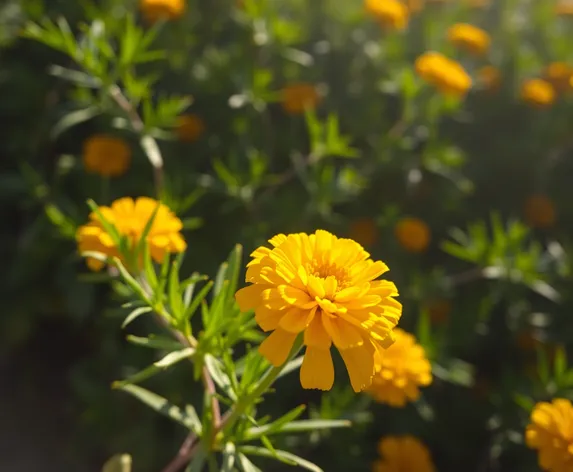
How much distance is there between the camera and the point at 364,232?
1847mm

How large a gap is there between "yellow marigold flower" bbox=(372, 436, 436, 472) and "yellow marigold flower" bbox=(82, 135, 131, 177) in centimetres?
104

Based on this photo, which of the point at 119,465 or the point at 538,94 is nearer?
the point at 119,465

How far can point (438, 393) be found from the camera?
1855 mm

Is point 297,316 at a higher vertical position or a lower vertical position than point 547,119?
higher

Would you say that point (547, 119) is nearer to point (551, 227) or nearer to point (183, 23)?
point (551, 227)

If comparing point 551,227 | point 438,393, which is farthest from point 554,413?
point 551,227

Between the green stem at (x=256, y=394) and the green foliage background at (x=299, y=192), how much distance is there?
0.39 metres

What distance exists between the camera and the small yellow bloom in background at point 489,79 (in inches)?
88.1

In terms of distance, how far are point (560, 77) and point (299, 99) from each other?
1.06 meters

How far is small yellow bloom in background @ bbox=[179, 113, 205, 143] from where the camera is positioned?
1.80 metres

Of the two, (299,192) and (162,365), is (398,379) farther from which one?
(299,192)

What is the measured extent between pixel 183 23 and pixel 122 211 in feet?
3.76

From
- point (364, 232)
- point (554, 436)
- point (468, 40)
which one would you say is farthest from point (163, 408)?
point (468, 40)

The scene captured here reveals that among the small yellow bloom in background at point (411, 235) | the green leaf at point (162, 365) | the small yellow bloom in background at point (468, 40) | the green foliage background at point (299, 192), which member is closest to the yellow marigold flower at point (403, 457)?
the green foliage background at point (299, 192)
